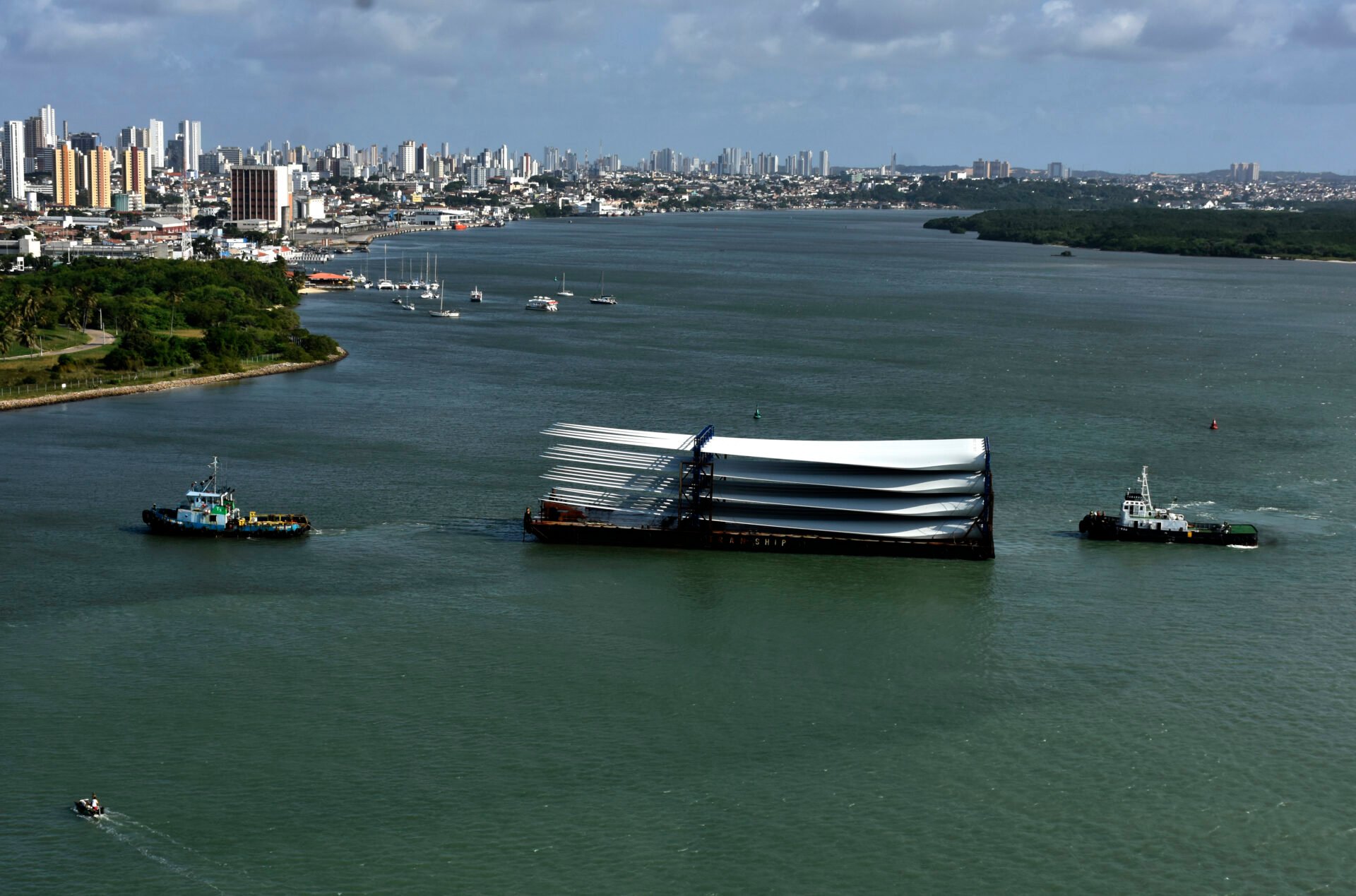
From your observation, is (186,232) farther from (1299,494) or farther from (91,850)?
(91,850)

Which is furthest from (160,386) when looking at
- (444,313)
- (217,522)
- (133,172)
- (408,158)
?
(408,158)

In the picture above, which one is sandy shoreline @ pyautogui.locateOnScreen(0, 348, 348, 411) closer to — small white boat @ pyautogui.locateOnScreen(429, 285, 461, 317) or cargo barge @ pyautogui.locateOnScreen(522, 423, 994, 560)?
small white boat @ pyautogui.locateOnScreen(429, 285, 461, 317)

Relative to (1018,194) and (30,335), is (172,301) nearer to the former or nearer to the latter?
(30,335)

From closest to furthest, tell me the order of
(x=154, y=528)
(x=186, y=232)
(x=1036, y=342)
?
(x=154, y=528) → (x=1036, y=342) → (x=186, y=232)

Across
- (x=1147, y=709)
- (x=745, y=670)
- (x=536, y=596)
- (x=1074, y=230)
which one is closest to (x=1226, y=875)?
(x=1147, y=709)

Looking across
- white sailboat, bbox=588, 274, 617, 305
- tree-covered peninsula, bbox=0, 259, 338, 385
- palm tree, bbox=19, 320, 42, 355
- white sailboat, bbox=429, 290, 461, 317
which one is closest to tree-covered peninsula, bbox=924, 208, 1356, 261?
white sailboat, bbox=588, 274, 617, 305

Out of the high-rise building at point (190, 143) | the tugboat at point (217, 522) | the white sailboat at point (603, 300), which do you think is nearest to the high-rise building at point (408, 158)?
the high-rise building at point (190, 143)
